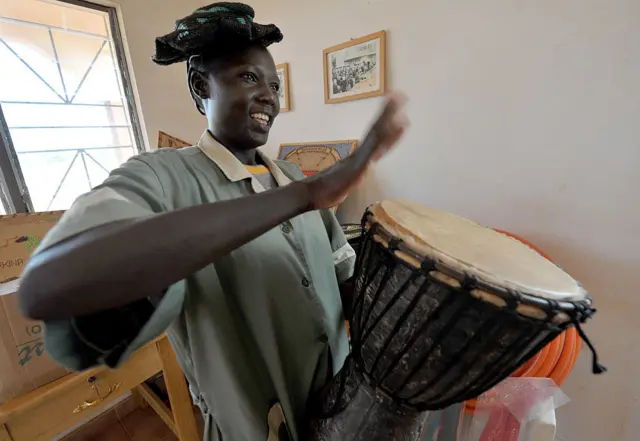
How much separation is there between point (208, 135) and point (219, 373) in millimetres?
402

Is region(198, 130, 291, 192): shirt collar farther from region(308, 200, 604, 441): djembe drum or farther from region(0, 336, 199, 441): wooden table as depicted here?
region(0, 336, 199, 441): wooden table

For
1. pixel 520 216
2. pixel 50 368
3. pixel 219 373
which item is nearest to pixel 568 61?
pixel 520 216

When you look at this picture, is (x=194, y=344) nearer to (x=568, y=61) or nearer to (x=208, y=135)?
(x=208, y=135)

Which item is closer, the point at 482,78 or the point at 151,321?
the point at 151,321

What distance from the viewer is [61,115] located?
1.42m

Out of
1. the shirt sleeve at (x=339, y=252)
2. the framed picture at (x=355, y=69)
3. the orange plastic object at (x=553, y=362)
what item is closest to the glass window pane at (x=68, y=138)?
the framed picture at (x=355, y=69)

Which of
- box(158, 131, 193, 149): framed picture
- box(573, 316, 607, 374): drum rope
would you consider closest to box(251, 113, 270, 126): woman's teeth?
box(573, 316, 607, 374): drum rope

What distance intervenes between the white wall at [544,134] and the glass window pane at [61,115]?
130 centimetres

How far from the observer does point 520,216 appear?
37.4 inches

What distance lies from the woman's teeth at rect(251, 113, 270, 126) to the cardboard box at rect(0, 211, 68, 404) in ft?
2.49

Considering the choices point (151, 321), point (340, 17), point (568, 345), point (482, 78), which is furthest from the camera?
point (340, 17)

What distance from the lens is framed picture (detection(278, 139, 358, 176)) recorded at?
4.25 feet

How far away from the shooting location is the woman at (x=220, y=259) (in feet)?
0.74

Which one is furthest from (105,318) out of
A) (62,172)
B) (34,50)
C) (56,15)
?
(56,15)
